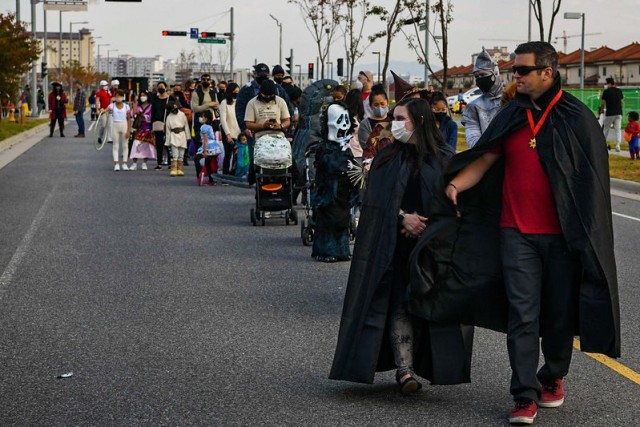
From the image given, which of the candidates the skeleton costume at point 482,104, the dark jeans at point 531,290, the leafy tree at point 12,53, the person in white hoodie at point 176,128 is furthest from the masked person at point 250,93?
the leafy tree at point 12,53

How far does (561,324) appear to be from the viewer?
21.0ft

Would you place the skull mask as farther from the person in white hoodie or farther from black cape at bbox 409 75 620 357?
the person in white hoodie

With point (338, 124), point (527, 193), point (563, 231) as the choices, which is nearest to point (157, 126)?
point (338, 124)

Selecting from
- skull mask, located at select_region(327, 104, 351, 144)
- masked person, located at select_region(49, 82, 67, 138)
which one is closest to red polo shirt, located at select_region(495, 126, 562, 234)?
skull mask, located at select_region(327, 104, 351, 144)

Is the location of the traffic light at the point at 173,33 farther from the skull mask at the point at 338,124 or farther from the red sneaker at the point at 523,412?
the red sneaker at the point at 523,412

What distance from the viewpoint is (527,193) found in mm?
6324

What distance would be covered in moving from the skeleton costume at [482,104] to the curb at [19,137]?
26.4 m

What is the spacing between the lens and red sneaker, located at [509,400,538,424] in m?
6.21

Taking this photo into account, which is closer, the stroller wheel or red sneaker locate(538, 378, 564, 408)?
red sneaker locate(538, 378, 564, 408)

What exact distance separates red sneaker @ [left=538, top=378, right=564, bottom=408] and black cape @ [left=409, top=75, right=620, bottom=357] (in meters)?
0.42

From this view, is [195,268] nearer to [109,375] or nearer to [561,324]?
[109,375]

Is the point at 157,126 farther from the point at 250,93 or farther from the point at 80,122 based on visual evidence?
the point at 80,122

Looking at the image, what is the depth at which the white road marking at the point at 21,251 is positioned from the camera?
1131cm

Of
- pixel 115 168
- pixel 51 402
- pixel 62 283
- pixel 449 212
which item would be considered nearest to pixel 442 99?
pixel 62 283
